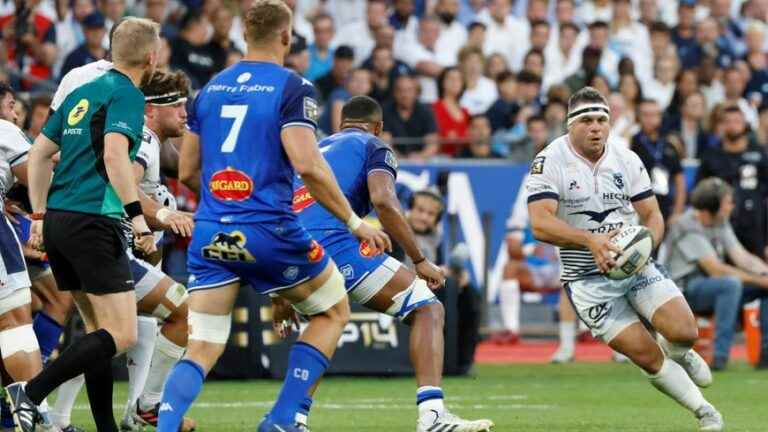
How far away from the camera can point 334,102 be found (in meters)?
19.3

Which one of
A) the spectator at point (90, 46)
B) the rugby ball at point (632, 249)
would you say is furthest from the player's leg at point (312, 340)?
the spectator at point (90, 46)

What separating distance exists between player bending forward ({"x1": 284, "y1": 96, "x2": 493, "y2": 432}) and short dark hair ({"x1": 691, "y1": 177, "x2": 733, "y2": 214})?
6884mm

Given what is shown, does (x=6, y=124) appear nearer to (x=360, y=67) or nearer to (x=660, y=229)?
(x=660, y=229)

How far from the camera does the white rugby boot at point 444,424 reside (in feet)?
30.7

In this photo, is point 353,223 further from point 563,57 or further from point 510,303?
point 563,57

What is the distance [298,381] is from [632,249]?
2.66 m

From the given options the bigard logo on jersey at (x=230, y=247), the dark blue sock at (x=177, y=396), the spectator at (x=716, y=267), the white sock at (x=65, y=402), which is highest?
the bigard logo on jersey at (x=230, y=247)

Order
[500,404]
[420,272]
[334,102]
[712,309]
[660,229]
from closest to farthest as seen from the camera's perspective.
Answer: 1. [420,272]
2. [660,229]
3. [500,404]
4. [712,309]
5. [334,102]

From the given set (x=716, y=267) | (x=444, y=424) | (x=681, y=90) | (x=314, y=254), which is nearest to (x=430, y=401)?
(x=444, y=424)

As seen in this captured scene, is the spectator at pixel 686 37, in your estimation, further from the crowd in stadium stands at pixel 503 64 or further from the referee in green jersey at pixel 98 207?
the referee in green jersey at pixel 98 207

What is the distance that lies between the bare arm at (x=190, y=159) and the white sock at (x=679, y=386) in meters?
3.44

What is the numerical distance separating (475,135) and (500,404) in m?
8.09

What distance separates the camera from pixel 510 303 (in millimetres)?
18750

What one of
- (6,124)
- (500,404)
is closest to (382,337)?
(500,404)
